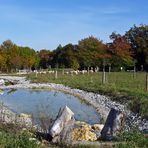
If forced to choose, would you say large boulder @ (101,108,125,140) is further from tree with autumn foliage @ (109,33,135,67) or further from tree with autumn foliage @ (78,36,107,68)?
tree with autumn foliage @ (78,36,107,68)

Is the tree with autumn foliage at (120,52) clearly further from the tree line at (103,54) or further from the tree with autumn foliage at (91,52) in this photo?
the tree with autumn foliage at (91,52)

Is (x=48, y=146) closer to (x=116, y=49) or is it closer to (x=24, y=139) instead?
(x=24, y=139)

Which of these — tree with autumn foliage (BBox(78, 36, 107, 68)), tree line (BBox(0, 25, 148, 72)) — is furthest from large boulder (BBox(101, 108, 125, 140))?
tree with autumn foliage (BBox(78, 36, 107, 68))

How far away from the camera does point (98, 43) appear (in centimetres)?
9931

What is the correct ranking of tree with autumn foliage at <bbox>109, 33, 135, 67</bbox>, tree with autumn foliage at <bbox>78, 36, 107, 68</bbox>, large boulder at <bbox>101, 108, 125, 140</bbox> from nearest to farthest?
large boulder at <bbox>101, 108, 125, 140</bbox> → tree with autumn foliage at <bbox>109, 33, 135, 67</bbox> → tree with autumn foliage at <bbox>78, 36, 107, 68</bbox>

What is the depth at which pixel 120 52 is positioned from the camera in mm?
91375

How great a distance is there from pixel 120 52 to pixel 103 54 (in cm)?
440

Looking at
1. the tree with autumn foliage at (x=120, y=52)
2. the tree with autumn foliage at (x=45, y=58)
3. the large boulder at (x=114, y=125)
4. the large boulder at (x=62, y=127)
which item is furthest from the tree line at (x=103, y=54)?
the large boulder at (x=62, y=127)

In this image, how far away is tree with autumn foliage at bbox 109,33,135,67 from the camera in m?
91.4

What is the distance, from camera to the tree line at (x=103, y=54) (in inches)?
3664

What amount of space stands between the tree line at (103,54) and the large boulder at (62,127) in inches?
2928

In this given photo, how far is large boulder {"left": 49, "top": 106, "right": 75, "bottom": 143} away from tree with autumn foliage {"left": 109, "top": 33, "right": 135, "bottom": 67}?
78522mm

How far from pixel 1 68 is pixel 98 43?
30.9 meters

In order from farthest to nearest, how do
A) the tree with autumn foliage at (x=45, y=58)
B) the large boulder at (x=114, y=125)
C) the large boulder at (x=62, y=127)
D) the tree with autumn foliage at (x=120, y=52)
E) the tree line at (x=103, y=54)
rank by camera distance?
the tree with autumn foliage at (x=45, y=58) → the tree line at (x=103, y=54) → the tree with autumn foliage at (x=120, y=52) → the large boulder at (x=114, y=125) → the large boulder at (x=62, y=127)
